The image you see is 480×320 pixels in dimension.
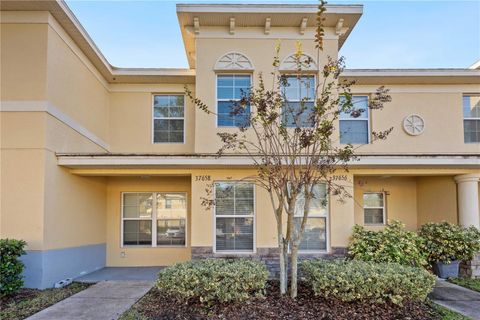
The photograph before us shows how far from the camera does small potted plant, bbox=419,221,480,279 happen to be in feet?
26.6

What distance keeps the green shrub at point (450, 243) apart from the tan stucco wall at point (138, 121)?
724 centimetres

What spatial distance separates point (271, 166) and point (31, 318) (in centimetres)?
471

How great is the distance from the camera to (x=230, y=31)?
8922 millimetres

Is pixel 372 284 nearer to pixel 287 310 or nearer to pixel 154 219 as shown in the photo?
pixel 287 310

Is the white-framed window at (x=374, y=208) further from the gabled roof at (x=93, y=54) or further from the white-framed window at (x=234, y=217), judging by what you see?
the gabled roof at (x=93, y=54)

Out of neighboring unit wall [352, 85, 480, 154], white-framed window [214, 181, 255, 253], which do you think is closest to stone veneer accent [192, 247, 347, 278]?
white-framed window [214, 181, 255, 253]

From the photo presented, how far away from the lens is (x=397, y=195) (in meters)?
10.4

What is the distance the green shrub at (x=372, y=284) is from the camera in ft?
17.3

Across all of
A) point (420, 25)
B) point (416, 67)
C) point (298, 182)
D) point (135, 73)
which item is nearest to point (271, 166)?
point (298, 182)

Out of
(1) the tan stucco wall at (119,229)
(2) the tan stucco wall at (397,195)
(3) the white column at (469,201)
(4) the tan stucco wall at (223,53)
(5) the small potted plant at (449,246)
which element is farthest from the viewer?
(2) the tan stucco wall at (397,195)

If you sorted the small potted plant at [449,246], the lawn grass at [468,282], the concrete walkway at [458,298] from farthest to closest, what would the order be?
the small potted plant at [449,246] < the lawn grass at [468,282] < the concrete walkway at [458,298]

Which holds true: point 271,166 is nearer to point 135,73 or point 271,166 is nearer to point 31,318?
point 31,318

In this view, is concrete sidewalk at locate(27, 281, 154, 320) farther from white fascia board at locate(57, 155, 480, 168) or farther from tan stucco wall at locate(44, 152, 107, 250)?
white fascia board at locate(57, 155, 480, 168)

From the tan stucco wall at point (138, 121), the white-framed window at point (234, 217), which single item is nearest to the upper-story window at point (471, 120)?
the white-framed window at point (234, 217)
